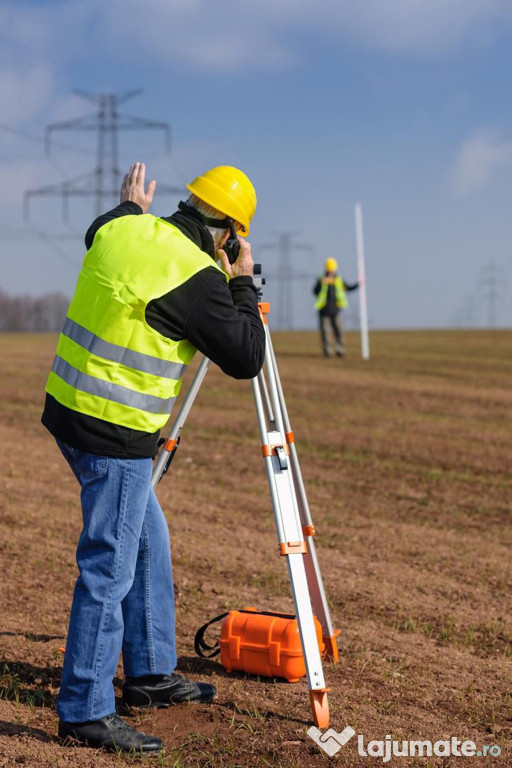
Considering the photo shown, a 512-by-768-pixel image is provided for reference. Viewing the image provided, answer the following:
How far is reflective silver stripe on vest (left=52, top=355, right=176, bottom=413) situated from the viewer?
11.3ft

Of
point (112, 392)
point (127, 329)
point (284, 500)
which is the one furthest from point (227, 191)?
point (284, 500)

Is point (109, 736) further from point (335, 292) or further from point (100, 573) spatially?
point (335, 292)

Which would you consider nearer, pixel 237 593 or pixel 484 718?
pixel 484 718

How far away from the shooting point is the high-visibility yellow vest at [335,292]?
22062 millimetres

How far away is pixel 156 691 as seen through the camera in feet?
13.5

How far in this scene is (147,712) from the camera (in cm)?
410

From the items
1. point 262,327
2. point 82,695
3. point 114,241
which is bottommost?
point 82,695

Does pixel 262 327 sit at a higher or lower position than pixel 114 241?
lower

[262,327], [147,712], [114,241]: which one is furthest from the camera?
[147,712]

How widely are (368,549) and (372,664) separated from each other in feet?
8.28

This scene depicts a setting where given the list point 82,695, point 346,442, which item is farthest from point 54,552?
point 346,442

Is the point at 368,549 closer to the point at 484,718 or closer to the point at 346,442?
the point at 484,718

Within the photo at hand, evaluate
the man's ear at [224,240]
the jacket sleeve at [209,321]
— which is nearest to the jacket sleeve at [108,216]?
the man's ear at [224,240]

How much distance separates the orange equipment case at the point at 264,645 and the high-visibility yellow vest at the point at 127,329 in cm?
158
